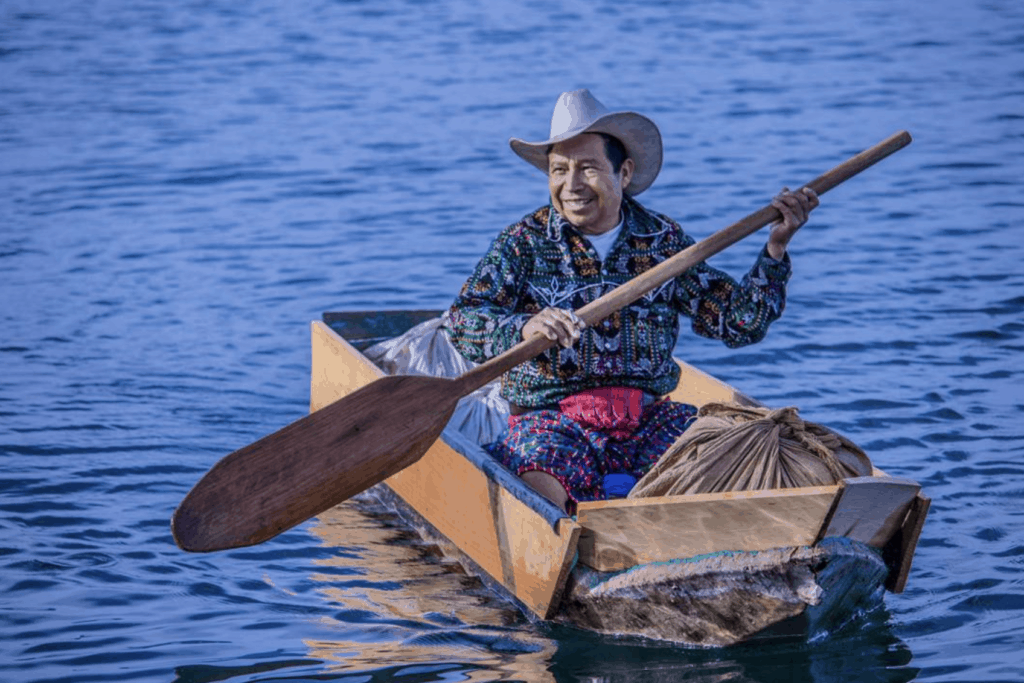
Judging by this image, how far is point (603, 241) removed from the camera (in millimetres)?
5316

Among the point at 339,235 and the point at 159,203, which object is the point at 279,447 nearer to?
the point at 339,235

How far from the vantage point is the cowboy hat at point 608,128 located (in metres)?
5.16

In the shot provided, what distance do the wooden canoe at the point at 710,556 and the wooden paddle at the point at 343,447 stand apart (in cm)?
30

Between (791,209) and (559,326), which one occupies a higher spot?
(791,209)

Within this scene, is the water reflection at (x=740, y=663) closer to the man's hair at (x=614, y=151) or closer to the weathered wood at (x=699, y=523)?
the weathered wood at (x=699, y=523)

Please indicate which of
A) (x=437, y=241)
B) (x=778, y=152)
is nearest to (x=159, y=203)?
(x=437, y=241)

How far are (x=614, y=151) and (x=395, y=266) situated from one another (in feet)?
18.0

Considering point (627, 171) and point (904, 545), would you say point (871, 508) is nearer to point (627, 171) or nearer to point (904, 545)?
point (904, 545)

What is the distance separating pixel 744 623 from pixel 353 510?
7.68 feet

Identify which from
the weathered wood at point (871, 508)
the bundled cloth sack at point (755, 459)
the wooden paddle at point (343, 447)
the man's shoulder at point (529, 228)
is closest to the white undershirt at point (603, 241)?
the man's shoulder at point (529, 228)

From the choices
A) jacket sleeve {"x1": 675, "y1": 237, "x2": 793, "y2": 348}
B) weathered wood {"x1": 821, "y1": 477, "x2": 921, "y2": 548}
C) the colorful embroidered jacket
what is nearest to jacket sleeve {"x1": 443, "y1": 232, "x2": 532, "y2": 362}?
the colorful embroidered jacket

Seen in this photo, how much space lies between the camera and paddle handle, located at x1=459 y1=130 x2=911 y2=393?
16.2ft

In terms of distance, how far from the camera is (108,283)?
10281 mm

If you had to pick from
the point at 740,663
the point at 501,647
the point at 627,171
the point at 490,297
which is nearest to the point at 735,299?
the point at 627,171
